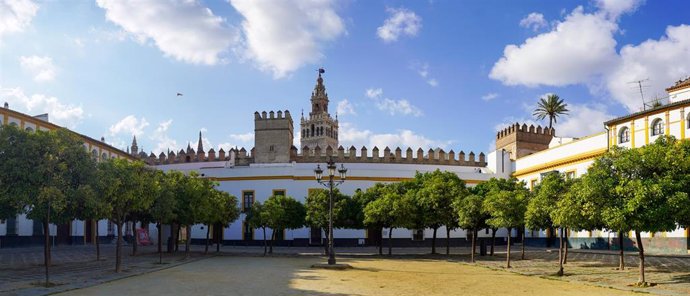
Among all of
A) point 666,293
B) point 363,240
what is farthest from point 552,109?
point 666,293

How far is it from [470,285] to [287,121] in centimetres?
4304

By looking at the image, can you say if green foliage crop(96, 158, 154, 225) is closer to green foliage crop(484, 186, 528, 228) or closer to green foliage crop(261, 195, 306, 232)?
green foliage crop(261, 195, 306, 232)

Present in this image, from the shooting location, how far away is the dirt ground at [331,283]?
54.5ft

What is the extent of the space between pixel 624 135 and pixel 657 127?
9.25 ft

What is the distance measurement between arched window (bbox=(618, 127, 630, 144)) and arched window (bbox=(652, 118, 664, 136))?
7.09 feet

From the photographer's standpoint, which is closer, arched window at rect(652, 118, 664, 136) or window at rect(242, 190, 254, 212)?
arched window at rect(652, 118, 664, 136)

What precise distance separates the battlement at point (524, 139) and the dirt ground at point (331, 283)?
107ft

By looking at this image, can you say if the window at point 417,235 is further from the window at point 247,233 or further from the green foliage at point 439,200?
the green foliage at point 439,200

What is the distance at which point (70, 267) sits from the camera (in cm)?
2402

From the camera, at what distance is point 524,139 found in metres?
56.0

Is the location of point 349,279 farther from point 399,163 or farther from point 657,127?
point 399,163

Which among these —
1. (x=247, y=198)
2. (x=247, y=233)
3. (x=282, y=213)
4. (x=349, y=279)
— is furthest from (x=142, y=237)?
(x=349, y=279)

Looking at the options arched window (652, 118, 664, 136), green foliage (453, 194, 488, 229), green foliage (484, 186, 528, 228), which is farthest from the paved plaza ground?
arched window (652, 118, 664, 136)

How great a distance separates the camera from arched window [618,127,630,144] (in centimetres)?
3656
